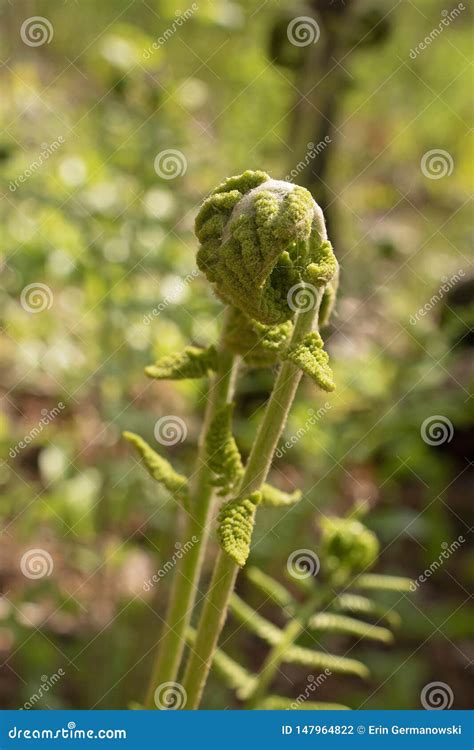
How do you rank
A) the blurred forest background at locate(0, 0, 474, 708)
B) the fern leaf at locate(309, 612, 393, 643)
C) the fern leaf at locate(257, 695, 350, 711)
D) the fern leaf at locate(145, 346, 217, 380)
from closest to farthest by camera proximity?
the fern leaf at locate(145, 346, 217, 380)
the fern leaf at locate(257, 695, 350, 711)
the fern leaf at locate(309, 612, 393, 643)
the blurred forest background at locate(0, 0, 474, 708)

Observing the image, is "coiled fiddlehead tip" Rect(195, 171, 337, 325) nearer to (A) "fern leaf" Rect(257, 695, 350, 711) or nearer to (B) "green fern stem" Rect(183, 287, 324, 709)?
(B) "green fern stem" Rect(183, 287, 324, 709)

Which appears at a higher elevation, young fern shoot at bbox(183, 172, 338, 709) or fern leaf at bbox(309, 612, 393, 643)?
young fern shoot at bbox(183, 172, 338, 709)

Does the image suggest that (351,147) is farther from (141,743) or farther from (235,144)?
(141,743)

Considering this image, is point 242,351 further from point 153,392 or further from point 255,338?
point 153,392

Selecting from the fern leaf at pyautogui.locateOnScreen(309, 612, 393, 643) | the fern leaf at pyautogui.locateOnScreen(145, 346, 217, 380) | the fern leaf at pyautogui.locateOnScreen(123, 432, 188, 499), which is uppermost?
the fern leaf at pyautogui.locateOnScreen(145, 346, 217, 380)

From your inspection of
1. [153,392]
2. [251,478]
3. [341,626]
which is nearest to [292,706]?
[341,626]

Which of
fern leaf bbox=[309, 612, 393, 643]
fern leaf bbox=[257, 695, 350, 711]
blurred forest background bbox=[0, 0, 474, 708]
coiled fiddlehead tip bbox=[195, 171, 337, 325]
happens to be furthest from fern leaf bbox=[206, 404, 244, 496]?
blurred forest background bbox=[0, 0, 474, 708]

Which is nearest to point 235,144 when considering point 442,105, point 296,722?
point 296,722
